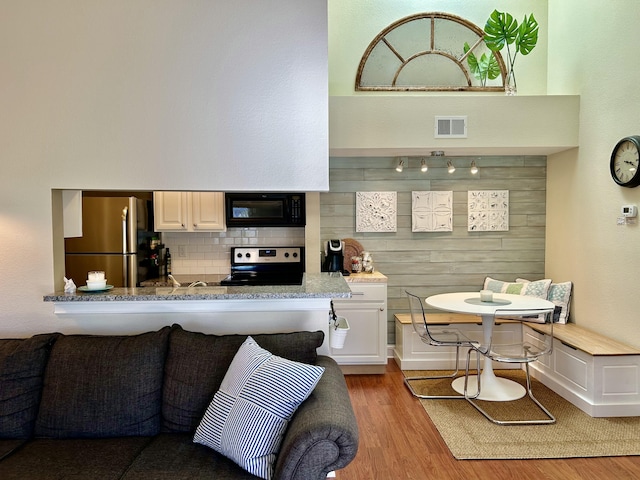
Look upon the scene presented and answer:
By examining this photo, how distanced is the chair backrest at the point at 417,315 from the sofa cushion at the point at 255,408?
2062 millimetres

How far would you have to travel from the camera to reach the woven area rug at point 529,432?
2658 mm

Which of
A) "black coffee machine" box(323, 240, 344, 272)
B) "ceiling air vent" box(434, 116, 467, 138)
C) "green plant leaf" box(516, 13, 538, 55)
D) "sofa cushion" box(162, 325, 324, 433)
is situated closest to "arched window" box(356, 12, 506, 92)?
"green plant leaf" box(516, 13, 538, 55)

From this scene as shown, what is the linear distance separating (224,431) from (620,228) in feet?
10.9

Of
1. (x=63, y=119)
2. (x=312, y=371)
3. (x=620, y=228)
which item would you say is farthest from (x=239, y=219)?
(x=620, y=228)

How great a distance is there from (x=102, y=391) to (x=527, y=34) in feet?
14.1

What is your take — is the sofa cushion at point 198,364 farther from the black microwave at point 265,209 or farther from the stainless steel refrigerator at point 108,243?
the black microwave at point 265,209

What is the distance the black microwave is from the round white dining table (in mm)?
1533

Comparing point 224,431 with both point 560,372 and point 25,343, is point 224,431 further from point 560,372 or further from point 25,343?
point 560,372

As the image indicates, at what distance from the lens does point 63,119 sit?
7.93 feet

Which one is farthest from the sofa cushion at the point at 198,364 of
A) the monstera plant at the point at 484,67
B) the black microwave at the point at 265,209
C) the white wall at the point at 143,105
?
the monstera plant at the point at 484,67

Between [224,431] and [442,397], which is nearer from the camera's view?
[224,431]

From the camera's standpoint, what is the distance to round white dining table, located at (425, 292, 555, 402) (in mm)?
3252

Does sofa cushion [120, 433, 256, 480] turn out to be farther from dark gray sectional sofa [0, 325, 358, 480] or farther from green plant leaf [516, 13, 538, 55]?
green plant leaf [516, 13, 538, 55]

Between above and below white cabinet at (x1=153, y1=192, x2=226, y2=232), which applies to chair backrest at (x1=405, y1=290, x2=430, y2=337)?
below
